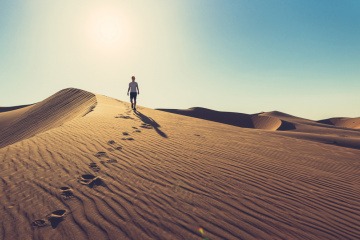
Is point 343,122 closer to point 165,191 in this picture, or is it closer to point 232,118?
point 232,118

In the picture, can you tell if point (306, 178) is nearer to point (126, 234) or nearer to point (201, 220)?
point (201, 220)

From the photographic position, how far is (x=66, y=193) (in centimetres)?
396

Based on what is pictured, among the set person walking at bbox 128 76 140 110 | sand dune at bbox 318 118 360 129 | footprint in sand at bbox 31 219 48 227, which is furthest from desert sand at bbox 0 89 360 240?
sand dune at bbox 318 118 360 129

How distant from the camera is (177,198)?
4027mm

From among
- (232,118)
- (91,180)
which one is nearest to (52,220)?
(91,180)

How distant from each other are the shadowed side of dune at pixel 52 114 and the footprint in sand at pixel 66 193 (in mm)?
10887

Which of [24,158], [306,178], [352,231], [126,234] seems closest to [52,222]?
[126,234]

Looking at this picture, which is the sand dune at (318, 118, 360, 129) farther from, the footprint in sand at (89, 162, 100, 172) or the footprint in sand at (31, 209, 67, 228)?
the footprint in sand at (31, 209, 67, 228)

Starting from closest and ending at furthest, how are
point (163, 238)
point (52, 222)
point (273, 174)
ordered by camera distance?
point (163, 238) < point (52, 222) < point (273, 174)

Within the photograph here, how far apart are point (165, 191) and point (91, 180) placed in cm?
125

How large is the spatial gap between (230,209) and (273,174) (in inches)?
Answer: 89.1

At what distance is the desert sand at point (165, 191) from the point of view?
326 cm

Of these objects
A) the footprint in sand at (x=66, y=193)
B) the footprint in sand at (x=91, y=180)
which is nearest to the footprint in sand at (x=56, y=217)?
the footprint in sand at (x=66, y=193)

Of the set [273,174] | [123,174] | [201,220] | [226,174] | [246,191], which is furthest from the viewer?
[273,174]
